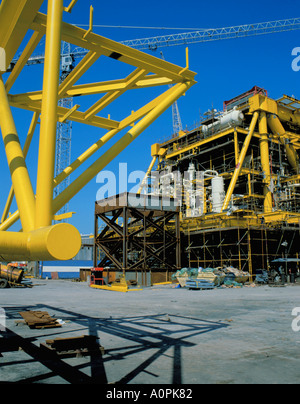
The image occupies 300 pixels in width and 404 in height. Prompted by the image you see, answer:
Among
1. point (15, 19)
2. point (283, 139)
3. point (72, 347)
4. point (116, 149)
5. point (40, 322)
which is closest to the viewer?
point (15, 19)

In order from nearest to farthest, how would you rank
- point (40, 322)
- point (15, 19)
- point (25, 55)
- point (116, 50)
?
point (15, 19), point (116, 50), point (25, 55), point (40, 322)

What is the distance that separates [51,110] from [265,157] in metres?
39.4

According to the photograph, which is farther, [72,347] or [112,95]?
[72,347]

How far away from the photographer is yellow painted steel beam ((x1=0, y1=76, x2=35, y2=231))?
3.21m

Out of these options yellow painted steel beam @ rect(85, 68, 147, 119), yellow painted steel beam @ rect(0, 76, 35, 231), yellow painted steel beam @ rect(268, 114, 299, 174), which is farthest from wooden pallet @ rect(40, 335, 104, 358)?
yellow painted steel beam @ rect(268, 114, 299, 174)

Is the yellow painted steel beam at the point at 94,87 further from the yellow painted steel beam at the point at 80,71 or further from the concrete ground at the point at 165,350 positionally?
the concrete ground at the point at 165,350

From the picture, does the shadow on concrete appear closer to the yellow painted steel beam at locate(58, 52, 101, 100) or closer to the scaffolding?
the yellow painted steel beam at locate(58, 52, 101, 100)

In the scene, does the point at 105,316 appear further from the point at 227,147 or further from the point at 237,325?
the point at 227,147

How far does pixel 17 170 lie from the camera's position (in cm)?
341

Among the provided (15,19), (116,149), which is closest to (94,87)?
(116,149)

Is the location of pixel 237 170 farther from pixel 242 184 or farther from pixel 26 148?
pixel 26 148

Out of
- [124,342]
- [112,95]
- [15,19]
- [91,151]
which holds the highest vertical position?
[112,95]

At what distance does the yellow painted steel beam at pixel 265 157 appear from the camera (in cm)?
3812
